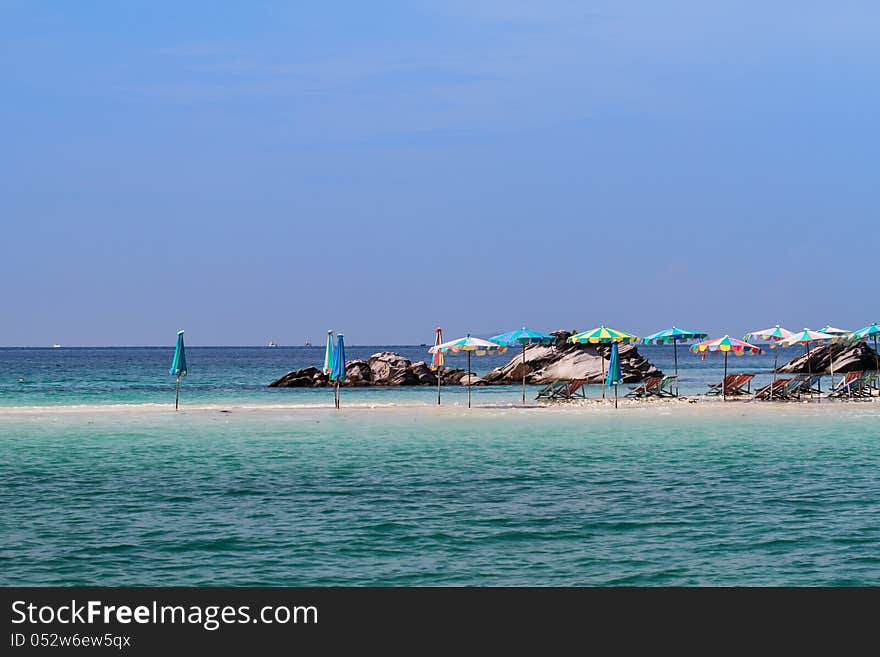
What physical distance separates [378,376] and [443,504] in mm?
46611

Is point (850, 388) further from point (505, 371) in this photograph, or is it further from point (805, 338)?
point (505, 371)

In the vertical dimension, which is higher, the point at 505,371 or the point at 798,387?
the point at 505,371

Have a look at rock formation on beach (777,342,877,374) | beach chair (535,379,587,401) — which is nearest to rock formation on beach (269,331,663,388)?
rock formation on beach (777,342,877,374)

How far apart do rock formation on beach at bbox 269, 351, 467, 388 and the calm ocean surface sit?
32.2 m

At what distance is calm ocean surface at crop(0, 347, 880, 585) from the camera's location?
1109 cm

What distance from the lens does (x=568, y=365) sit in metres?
62.6

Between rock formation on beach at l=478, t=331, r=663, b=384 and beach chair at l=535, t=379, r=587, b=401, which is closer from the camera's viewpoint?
beach chair at l=535, t=379, r=587, b=401

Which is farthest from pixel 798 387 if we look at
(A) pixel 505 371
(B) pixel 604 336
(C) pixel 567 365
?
(A) pixel 505 371

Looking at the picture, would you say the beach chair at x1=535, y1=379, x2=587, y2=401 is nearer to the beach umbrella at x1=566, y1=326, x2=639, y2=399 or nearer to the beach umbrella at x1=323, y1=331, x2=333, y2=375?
the beach umbrella at x1=566, y1=326, x2=639, y2=399

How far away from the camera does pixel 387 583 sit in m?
10.6

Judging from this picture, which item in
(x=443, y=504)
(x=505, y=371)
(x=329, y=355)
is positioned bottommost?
(x=443, y=504)

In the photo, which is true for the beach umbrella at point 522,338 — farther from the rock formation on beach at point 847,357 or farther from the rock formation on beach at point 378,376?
the rock formation on beach at point 847,357

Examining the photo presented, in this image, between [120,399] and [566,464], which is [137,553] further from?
[120,399]
